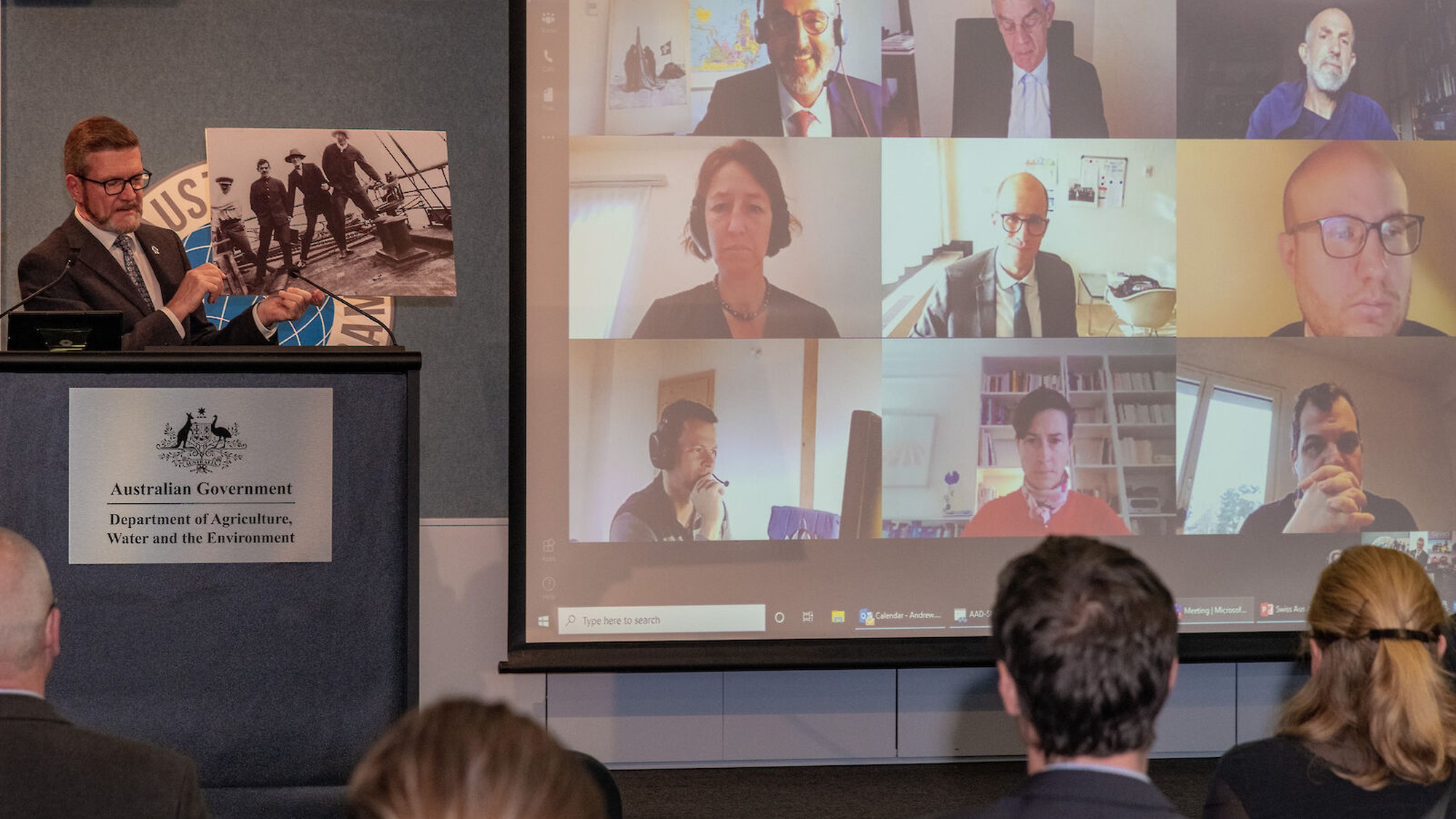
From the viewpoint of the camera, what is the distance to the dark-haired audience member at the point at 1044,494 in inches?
138

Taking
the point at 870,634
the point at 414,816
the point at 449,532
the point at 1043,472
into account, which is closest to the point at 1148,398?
the point at 1043,472

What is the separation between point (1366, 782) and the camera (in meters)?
1.65

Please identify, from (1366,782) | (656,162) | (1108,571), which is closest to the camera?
(1108,571)

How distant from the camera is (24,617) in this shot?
1514 millimetres

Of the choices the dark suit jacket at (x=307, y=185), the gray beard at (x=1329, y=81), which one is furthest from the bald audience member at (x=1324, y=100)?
the dark suit jacket at (x=307, y=185)

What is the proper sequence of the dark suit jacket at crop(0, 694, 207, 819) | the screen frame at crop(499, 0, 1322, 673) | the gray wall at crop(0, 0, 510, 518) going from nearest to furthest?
the dark suit jacket at crop(0, 694, 207, 819) → the screen frame at crop(499, 0, 1322, 673) → the gray wall at crop(0, 0, 510, 518)

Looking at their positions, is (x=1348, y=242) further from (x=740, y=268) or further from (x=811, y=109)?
(x=740, y=268)

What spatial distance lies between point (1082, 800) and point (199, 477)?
1600 millimetres

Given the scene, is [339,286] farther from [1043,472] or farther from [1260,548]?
[1260,548]

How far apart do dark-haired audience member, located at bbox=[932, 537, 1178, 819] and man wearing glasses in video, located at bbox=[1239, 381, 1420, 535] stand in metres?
2.65

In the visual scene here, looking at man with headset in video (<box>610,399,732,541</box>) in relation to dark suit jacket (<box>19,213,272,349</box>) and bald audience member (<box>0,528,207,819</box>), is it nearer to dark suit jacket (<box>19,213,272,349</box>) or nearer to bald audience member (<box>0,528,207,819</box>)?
dark suit jacket (<box>19,213,272,349</box>)

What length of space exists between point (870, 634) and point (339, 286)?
2.07m

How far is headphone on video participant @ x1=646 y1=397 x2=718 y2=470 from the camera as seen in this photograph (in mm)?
3502

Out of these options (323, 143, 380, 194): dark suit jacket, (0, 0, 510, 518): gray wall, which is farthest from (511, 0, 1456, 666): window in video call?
(323, 143, 380, 194): dark suit jacket
